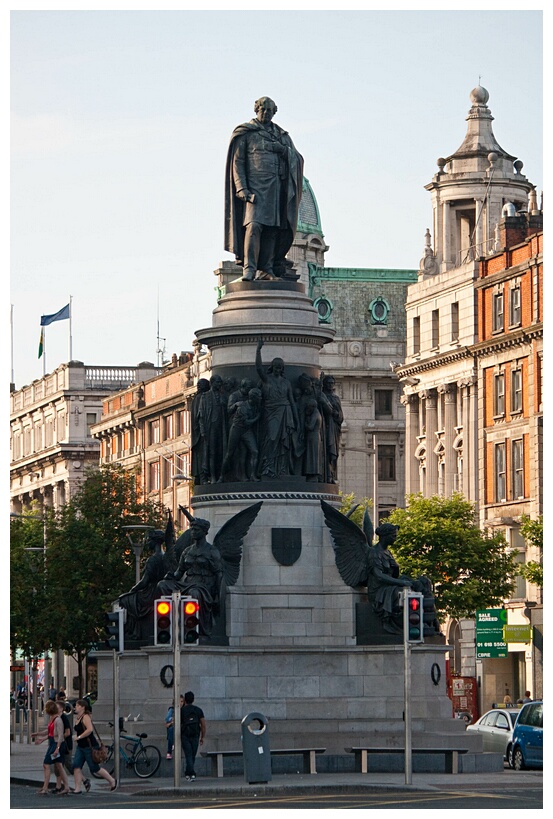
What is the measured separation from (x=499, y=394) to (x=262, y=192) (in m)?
53.8

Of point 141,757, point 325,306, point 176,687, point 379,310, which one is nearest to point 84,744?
point 141,757

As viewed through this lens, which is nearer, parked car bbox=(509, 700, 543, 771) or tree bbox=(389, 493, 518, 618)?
parked car bbox=(509, 700, 543, 771)

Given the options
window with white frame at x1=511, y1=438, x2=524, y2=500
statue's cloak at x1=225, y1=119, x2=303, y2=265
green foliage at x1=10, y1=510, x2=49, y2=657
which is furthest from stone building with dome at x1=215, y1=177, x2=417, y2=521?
statue's cloak at x1=225, y1=119, x2=303, y2=265

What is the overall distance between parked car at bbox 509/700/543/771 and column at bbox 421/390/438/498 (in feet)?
184

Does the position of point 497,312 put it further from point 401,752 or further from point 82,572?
point 401,752

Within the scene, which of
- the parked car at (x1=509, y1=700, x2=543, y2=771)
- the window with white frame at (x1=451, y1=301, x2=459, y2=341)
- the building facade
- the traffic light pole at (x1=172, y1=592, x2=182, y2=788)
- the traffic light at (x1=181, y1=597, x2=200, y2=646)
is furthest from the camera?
the building facade

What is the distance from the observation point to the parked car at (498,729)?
188 feet

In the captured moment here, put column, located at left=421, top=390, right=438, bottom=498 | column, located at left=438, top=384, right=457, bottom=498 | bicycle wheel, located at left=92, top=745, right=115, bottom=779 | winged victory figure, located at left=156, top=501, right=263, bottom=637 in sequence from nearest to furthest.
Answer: winged victory figure, located at left=156, top=501, right=263, bottom=637 < bicycle wheel, located at left=92, top=745, right=115, bottom=779 < column, located at left=438, top=384, right=457, bottom=498 < column, located at left=421, top=390, right=438, bottom=498

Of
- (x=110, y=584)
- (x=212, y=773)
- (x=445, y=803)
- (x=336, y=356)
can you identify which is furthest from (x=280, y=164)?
(x=336, y=356)

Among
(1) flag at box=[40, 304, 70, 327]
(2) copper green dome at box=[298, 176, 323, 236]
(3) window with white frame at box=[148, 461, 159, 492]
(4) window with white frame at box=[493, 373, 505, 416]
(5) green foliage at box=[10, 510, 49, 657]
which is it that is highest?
(2) copper green dome at box=[298, 176, 323, 236]

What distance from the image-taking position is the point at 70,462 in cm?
17425

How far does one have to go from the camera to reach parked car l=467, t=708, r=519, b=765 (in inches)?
2260

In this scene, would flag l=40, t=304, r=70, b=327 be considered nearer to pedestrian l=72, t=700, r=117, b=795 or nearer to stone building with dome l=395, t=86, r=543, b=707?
stone building with dome l=395, t=86, r=543, b=707

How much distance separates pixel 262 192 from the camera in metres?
52.6
